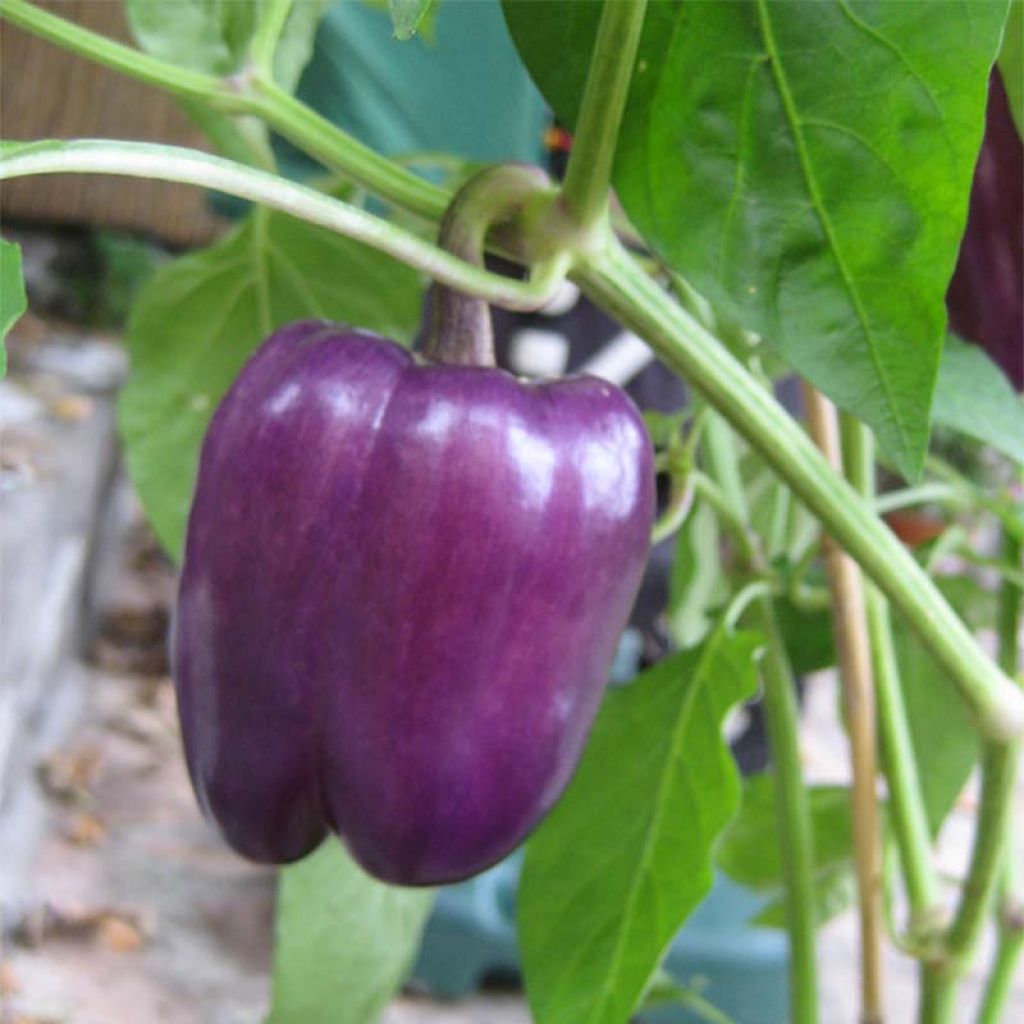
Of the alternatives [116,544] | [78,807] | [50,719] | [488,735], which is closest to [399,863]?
[488,735]

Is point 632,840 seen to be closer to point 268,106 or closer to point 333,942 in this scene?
point 333,942

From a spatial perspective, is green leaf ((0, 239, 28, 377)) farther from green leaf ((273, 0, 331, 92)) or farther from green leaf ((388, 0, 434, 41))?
green leaf ((273, 0, 331, 92))

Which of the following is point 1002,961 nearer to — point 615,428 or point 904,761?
point 904,761

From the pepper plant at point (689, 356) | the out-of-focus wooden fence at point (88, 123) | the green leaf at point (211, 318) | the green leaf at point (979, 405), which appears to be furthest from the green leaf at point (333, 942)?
the out-of-focus wooden fence at point (88, 123)

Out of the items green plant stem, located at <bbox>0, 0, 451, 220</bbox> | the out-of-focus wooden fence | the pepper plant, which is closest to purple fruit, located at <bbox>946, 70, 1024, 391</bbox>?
the pepper plant

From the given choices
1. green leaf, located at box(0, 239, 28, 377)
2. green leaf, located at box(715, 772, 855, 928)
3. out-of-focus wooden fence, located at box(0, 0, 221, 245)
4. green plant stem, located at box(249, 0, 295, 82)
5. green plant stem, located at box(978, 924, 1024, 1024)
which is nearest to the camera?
green leaf, located at box(0, 239, 28, 377)

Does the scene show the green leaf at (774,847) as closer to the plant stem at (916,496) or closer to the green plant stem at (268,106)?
the plant stem at (916,496)
